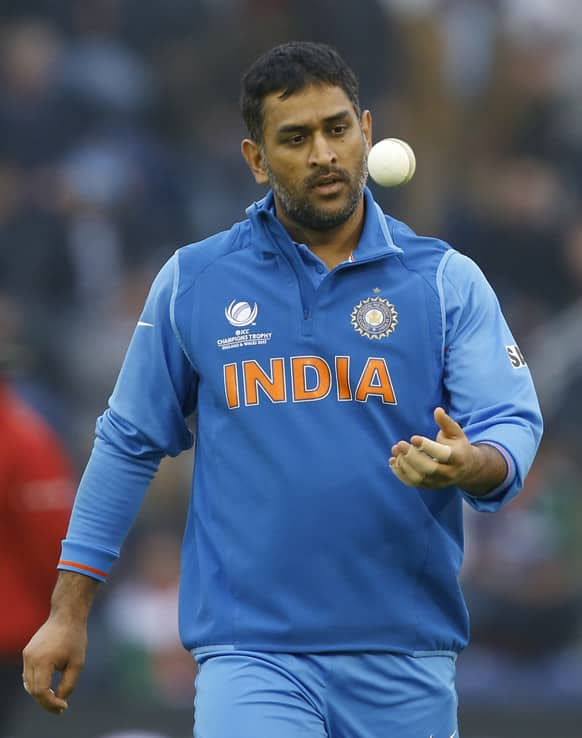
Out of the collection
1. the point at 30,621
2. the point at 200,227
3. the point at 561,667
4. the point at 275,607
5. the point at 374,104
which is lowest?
the point at 561,667

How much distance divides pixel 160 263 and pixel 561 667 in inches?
152

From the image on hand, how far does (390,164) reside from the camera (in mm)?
4031

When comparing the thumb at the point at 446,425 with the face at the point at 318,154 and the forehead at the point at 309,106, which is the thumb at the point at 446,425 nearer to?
the face at the point at 318,154

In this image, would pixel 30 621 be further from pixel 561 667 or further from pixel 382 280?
pixel 561 667

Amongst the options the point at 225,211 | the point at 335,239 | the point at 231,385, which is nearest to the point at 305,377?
the point at 231,385

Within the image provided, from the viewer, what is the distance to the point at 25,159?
1073 centimetres

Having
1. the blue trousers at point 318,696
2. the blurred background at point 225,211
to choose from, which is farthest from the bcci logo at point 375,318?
the blurred background at point 225,211

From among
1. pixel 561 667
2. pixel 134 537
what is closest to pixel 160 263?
pixel 134 537

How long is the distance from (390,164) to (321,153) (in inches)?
9.2

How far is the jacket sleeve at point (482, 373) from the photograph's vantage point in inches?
145

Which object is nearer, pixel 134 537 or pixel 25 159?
pixel 134 537

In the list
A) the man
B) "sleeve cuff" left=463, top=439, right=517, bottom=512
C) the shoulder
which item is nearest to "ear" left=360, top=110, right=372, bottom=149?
the man

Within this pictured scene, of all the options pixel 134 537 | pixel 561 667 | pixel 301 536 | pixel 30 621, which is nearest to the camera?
pixel 301 536

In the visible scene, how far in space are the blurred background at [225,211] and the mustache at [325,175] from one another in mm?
4871
